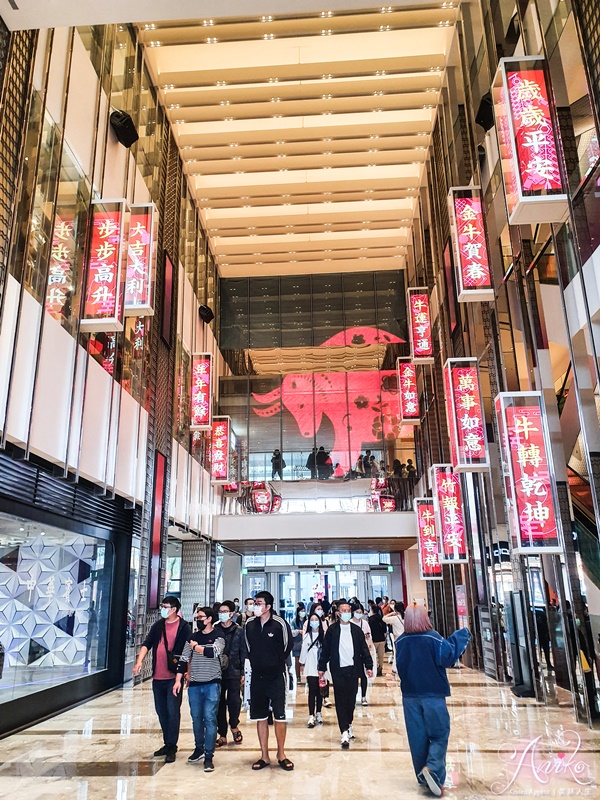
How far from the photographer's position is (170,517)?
42.9ft

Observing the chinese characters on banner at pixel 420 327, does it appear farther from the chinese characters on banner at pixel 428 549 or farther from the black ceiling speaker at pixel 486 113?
the black ceiling speaker at pixel 486 113

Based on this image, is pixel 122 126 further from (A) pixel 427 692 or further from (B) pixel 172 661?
(A) pixel 427 692

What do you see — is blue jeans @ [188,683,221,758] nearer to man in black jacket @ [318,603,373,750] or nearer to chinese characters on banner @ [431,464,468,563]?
man in black jacket @ [318,603,373,750]

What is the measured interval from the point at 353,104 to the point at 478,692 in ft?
38.7

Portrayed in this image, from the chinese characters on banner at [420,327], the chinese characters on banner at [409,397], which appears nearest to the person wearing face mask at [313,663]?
the chinese characters on banner at [420,327]

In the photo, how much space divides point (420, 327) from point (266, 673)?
38.8ft

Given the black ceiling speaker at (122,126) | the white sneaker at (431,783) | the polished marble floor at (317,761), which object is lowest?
the polished marble floor at (317,761)

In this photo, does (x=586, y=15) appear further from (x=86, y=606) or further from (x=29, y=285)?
(x=86, y=606)

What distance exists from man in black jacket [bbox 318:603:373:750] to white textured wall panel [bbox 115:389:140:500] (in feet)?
16.4

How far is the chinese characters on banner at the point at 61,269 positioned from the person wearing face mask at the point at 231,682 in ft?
13.8

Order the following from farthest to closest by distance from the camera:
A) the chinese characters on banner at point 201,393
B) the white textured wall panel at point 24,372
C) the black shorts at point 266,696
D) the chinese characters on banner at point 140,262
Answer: the chinese characters on banner at point 201,393, the chinese characters on banner at point 140,262, the white textured wall panel at point 24,372, the black shorts at point 266,696

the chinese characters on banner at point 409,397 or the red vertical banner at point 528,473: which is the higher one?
the chinese characters on banner at point 409,397

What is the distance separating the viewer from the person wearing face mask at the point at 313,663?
22.9 ft

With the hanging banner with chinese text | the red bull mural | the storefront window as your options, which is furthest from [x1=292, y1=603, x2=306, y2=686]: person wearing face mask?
the hanging banner with chinese text
